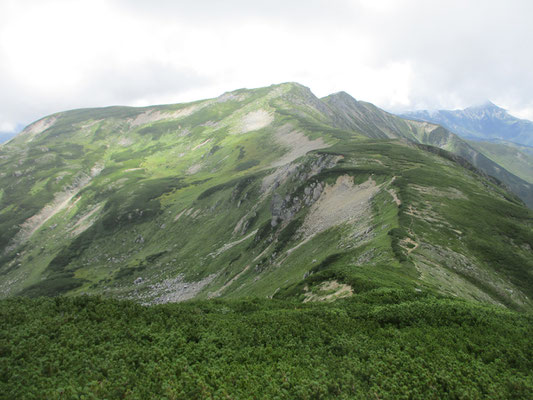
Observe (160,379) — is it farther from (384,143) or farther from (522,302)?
(384,143)

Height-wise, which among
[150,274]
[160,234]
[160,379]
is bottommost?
[150,274]

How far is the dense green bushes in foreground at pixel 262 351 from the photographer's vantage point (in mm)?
14867

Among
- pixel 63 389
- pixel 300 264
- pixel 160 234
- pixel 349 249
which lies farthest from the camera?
pixel 160 234

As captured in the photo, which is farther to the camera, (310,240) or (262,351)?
(310,240)

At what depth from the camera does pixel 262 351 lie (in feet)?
60.6

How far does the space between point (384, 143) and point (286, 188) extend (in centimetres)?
6169

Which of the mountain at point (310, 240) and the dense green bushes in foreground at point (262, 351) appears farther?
the mountain at point (310, 240)

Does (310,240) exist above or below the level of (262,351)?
below

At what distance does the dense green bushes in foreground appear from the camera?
48.8 ft

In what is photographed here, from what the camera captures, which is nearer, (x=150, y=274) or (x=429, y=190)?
(x=429, y=190)

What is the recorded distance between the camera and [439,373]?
52.4 feet

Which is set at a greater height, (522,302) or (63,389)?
(63,389)

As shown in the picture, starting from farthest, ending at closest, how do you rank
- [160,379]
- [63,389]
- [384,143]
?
[384,143] → [160,379] → [63,389]

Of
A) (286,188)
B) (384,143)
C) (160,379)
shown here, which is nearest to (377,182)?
(286,188)
